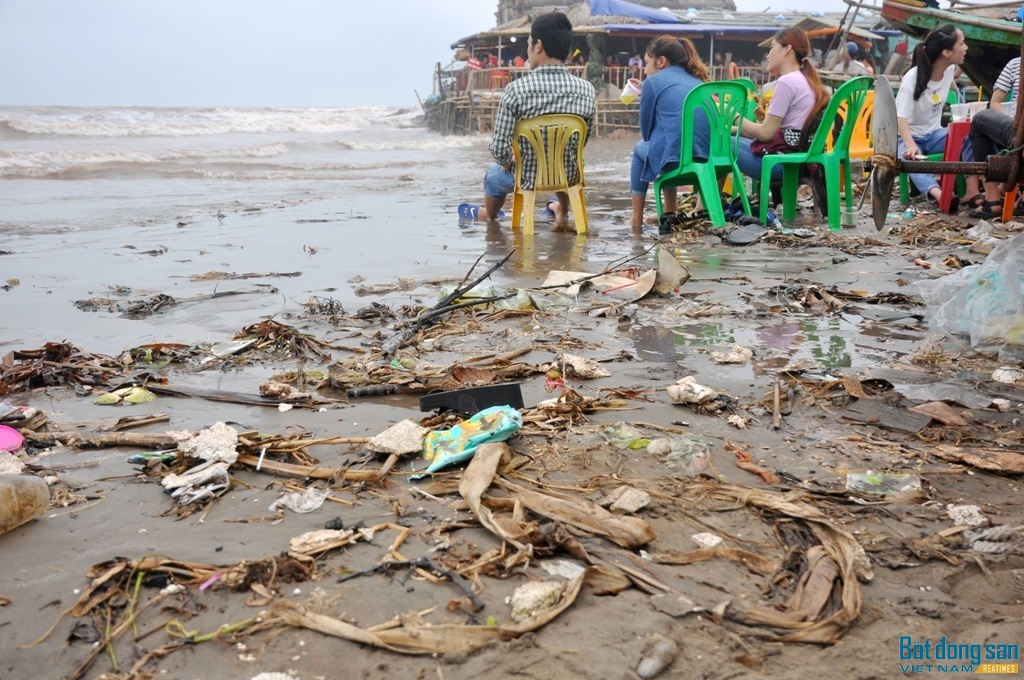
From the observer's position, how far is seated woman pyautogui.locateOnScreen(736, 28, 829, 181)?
6457mm

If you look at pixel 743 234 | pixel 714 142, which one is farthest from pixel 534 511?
pixel 714 142

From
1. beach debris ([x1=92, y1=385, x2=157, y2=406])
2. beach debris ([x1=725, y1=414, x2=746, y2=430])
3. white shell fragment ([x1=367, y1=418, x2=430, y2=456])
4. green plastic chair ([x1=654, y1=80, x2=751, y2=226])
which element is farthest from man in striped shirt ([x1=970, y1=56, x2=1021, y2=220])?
beach debris ([x1=92, y1=385, x2=157, y2=406])

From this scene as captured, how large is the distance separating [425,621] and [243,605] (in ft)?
1.24

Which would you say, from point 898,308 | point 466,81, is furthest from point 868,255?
point 466,81

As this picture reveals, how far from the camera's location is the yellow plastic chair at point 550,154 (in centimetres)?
639

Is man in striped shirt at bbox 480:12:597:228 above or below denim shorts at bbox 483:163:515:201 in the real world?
above

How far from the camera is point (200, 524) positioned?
1913 mm

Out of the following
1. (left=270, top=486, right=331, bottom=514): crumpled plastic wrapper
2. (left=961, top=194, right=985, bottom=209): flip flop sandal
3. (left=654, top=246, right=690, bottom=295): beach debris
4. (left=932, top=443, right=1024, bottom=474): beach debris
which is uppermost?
(left=961, top=194, right=985, bottom=209): flip flop sandal

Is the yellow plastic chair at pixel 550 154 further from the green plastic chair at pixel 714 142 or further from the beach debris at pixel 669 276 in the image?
the beach debris at pixel 669 276

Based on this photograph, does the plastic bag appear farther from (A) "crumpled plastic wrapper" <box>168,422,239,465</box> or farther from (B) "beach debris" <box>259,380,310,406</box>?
(A) "crumpled plastic wrapper" <box>168,422,239,465</box>

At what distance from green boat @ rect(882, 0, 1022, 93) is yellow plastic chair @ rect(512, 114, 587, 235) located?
4.47 m

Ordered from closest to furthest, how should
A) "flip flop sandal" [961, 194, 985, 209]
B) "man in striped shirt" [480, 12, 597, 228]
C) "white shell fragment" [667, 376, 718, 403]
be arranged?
"white shell fragment" [667, 376, 718, 403] < "man in striped shirt" [480, 12, 597, 228] < "flip flop sandal" [961, 194, 985, 209]

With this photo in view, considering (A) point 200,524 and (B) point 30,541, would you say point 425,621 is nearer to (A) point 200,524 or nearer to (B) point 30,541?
(A) point 200,524

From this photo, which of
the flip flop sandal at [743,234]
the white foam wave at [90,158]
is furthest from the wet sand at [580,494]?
the white foam wave at [90,158]
